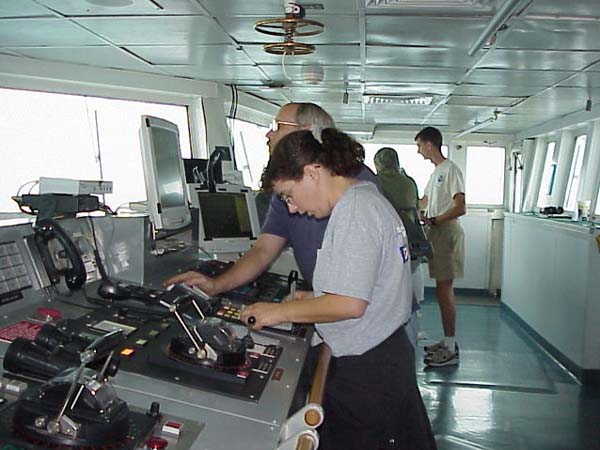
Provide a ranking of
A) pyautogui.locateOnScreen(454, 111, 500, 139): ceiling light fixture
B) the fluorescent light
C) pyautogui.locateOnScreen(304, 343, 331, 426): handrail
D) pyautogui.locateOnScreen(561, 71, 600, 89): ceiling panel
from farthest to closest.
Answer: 1. the fluorescent light
2. pyautogui.locateOnScreen(454, 111, 500, 139): ceiling light fixture
3. pyautogui.locateOnScreen(561, 71, 600, 89): ceiling panel
4. pyautogui.locateOnScreen(304, 343, 331, 426): handrail

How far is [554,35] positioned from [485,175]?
5601 mm

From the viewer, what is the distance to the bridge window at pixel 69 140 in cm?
425

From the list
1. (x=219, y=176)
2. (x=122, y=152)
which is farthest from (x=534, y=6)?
(x=122, y=152)

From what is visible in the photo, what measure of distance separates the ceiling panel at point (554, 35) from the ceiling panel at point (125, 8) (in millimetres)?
1519

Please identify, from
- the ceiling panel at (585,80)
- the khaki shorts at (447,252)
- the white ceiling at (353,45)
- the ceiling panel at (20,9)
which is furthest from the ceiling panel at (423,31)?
the khaki shorts at (447,252)

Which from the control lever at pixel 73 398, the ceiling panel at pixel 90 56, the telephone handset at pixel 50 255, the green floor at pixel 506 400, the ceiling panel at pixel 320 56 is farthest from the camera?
the ceiling panel at pixel 90 56

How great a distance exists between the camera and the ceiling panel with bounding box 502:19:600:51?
2.77 metres

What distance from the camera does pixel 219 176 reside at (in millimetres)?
3312

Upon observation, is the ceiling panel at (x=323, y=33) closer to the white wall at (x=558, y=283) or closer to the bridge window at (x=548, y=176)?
the white wall at (x=558, y=283)

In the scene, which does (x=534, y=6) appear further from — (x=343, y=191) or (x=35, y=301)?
(x=35, y=301)

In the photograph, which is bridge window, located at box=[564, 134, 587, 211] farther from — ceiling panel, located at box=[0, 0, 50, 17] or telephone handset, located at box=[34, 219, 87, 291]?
telephone handset, located at box=[34, 219, 87, 291]

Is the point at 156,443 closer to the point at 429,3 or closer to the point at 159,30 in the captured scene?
the point at 429,3

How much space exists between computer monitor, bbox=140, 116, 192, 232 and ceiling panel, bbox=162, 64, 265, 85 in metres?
1.98

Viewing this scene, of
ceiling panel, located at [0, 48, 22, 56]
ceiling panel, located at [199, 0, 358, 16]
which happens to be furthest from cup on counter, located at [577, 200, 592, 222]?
ceiling panel, located at [0, 48, 22, 56]
